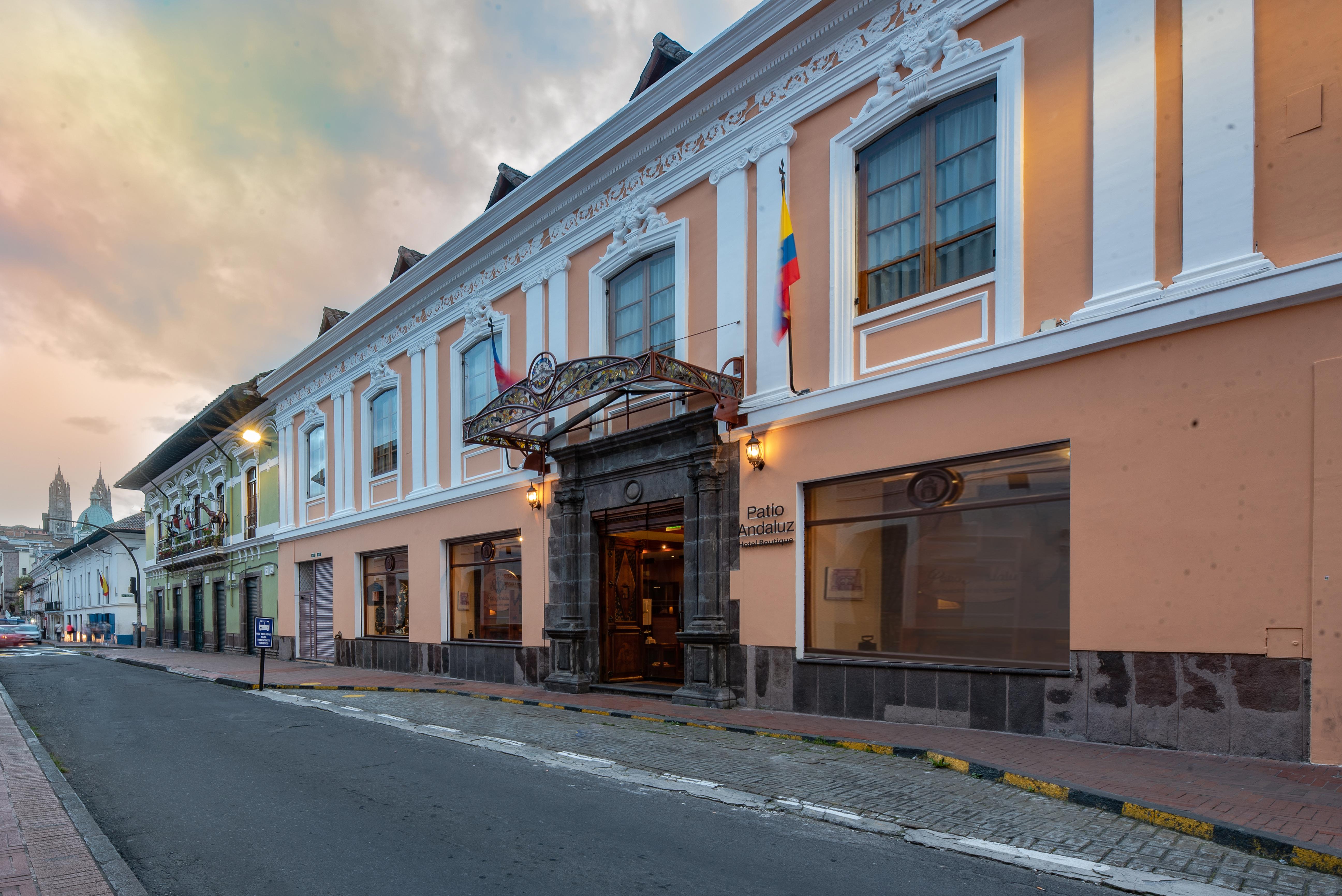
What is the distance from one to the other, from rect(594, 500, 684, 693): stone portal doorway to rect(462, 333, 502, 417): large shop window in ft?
14.9

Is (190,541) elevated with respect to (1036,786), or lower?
lower

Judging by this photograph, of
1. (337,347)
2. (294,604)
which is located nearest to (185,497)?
(294,604)

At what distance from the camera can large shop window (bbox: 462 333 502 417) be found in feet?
55.5

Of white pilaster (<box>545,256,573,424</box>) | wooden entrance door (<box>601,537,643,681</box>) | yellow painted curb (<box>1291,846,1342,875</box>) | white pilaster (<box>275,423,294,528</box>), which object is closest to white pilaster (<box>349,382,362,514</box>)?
white pilaster (<box>275,423,294,528</box>)

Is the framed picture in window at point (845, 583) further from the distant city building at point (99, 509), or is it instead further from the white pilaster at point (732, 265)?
the distant city building at point (99, 509)

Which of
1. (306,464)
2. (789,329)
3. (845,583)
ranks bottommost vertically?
(845,583)

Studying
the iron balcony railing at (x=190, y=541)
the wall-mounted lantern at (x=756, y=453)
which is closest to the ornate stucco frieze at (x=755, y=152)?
the wall-mounted lantern at (x=756, y=453)

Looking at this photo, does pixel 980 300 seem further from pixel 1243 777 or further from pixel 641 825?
pixel 641 825

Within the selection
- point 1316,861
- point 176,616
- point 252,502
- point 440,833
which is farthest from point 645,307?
point 176,616

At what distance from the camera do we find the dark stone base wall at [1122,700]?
6652 mm

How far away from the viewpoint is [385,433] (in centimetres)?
2055

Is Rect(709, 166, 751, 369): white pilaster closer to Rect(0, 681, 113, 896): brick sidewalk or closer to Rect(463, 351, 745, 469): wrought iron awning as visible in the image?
Rect(463, 351, 745, 469): wrought iron awning

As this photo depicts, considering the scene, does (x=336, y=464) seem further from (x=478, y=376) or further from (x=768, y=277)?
(x=768, y=277)

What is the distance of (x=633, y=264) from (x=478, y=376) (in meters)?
5.03
